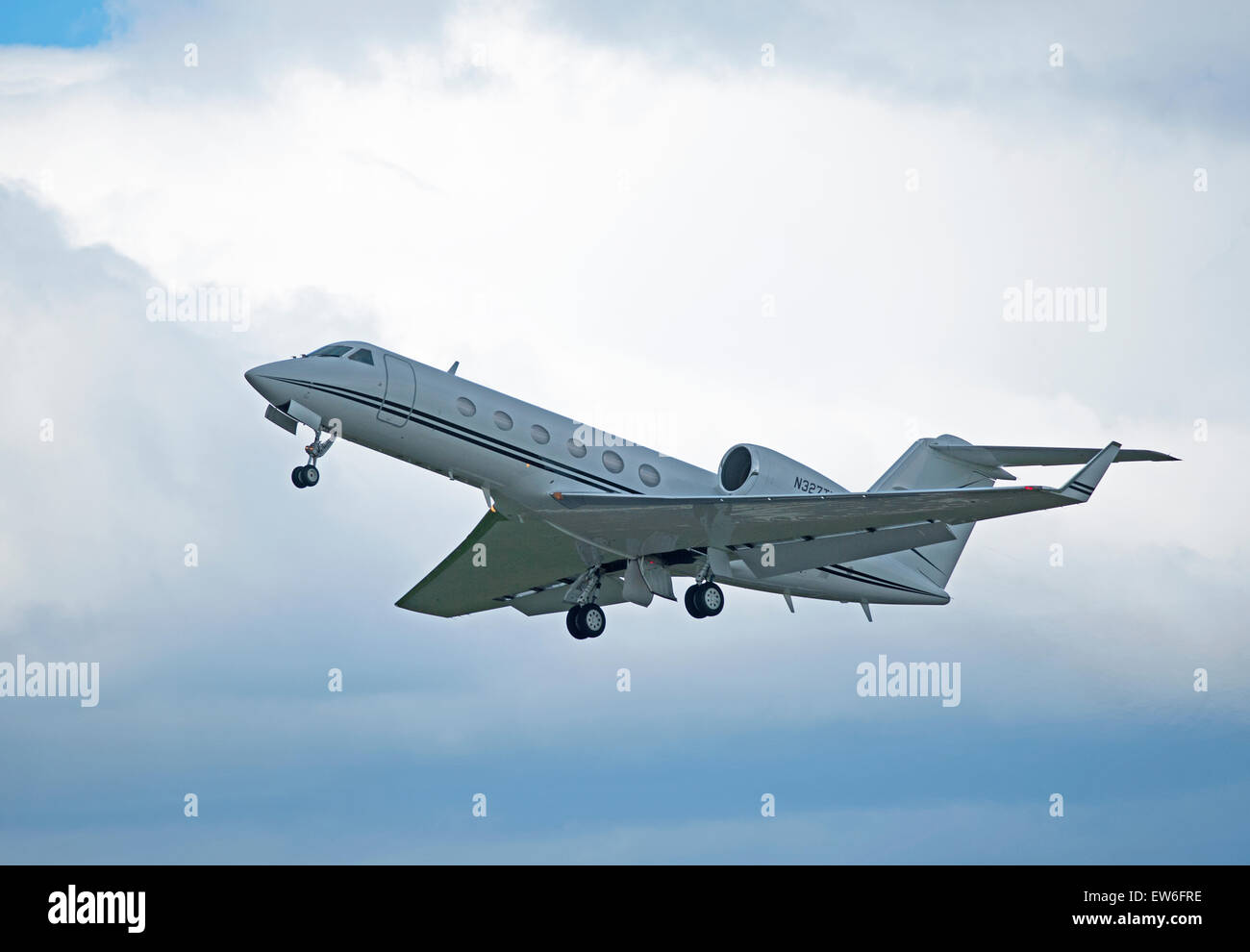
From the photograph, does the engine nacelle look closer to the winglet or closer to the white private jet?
the white private jet

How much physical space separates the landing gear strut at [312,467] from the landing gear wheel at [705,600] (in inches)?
296

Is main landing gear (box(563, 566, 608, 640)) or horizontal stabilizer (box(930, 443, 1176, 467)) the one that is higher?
horizontal stabilizer (box(930, 443, 1176, 467))

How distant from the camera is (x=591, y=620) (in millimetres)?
29500

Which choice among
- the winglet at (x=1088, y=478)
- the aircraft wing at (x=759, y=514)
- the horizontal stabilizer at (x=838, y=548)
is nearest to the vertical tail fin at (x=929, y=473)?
the horizontal stabilizer at (x=838, y=548)

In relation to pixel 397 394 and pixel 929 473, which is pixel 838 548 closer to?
pixel 929 473

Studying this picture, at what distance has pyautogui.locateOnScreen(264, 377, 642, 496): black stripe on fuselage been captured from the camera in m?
25.3

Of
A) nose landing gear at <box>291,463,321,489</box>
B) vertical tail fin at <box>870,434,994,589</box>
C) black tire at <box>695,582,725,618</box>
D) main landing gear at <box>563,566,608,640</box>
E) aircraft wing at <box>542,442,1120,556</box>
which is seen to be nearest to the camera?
nose landing gear at <box>291,463,321,489</box>

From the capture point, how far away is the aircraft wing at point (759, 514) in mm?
26844

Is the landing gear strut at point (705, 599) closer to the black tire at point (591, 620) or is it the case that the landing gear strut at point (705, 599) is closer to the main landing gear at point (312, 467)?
the black tire at point (591, 620)

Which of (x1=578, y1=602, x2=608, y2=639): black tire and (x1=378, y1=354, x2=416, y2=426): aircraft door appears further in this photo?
(x1=578, y1=602, x2=608, y2=639): black tire

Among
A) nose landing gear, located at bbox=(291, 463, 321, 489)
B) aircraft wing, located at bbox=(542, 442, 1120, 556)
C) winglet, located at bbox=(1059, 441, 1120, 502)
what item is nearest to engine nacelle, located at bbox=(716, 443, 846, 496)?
aircraft wing, located at bbox=(542, 442, 1120, 556)

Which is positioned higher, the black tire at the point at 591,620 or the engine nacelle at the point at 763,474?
the engine nacelle at the point at 763,474
